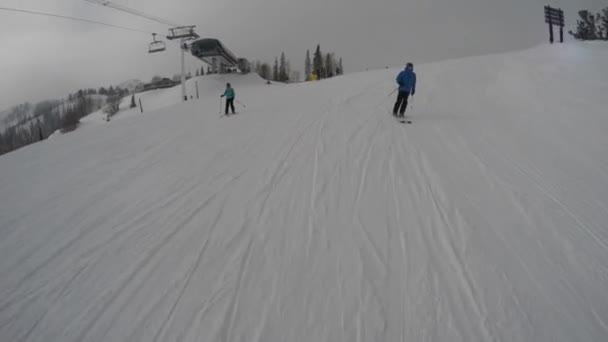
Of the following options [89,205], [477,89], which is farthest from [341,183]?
[477,89]

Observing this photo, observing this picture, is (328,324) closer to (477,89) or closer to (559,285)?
(559,285)

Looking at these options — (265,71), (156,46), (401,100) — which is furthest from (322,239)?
(265,71)

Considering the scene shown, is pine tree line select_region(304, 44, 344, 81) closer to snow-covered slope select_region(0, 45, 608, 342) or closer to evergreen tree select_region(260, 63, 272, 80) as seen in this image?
evergreen tree select_region(260, 63, 272, 80)

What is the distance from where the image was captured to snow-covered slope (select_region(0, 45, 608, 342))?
2.59m

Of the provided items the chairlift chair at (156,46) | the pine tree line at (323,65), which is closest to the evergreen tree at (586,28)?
the pine tree line at (323,65)

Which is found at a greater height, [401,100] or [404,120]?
[401,100]

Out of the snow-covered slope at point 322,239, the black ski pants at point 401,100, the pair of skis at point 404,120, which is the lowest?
the snow-covered slope at point 322,239

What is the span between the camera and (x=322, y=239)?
3.63 metres

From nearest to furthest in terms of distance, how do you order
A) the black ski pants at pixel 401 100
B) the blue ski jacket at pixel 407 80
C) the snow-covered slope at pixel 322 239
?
the snow-covered slope at pixel 322 239
the blue ski jacket at pixel 407 80
the black ski pants at pixel 401 100

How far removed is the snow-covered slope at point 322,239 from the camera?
2.59 metres

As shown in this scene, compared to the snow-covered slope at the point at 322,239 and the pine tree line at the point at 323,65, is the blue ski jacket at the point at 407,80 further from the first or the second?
the pine tree line at the point at 323,65

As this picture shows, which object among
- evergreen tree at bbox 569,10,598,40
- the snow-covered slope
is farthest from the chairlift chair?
evergreen tree at bbox 569,10,598,40

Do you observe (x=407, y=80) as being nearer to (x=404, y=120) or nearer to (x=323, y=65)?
(x=404, y=120)

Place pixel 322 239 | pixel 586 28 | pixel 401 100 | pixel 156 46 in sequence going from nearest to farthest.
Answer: pixel 322 239 → pixel 401 100 → pixel 156 46 → pixel 586 28
